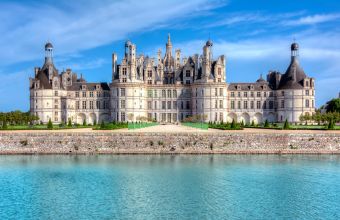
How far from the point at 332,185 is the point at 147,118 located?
5418cm

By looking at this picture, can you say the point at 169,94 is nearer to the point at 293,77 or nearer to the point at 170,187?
the point at 293,77

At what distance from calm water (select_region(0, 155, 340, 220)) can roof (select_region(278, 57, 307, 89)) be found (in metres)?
42.5

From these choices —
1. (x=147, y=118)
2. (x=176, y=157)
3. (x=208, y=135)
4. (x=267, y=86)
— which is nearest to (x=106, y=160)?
(x=176, y=157)

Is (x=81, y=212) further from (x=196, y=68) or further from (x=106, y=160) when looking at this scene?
(x=196, y=68)

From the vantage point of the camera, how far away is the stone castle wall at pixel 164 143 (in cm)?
4603

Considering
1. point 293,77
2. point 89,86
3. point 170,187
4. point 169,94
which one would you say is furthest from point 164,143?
point 89,86

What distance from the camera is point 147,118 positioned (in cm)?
8331

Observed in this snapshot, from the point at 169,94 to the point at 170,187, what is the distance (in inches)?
2308

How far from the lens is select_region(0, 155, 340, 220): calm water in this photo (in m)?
24.9

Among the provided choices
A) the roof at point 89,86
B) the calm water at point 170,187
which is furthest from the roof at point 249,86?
the calm water at point 170,187

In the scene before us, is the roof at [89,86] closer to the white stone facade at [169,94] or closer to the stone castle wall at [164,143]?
the white stone facade at [169,94]

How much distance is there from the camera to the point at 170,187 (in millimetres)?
30641

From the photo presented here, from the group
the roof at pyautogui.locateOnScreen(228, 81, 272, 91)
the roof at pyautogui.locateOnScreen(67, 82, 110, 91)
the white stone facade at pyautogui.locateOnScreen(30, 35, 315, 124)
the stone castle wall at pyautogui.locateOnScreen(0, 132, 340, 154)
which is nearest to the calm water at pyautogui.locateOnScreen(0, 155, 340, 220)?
the stone castle wall at pyautogui.locateOnScreen(0, 132, 340, 154)

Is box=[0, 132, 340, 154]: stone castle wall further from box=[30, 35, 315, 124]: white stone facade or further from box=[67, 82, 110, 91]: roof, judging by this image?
box=[67, 82, 110, 91]: roof
